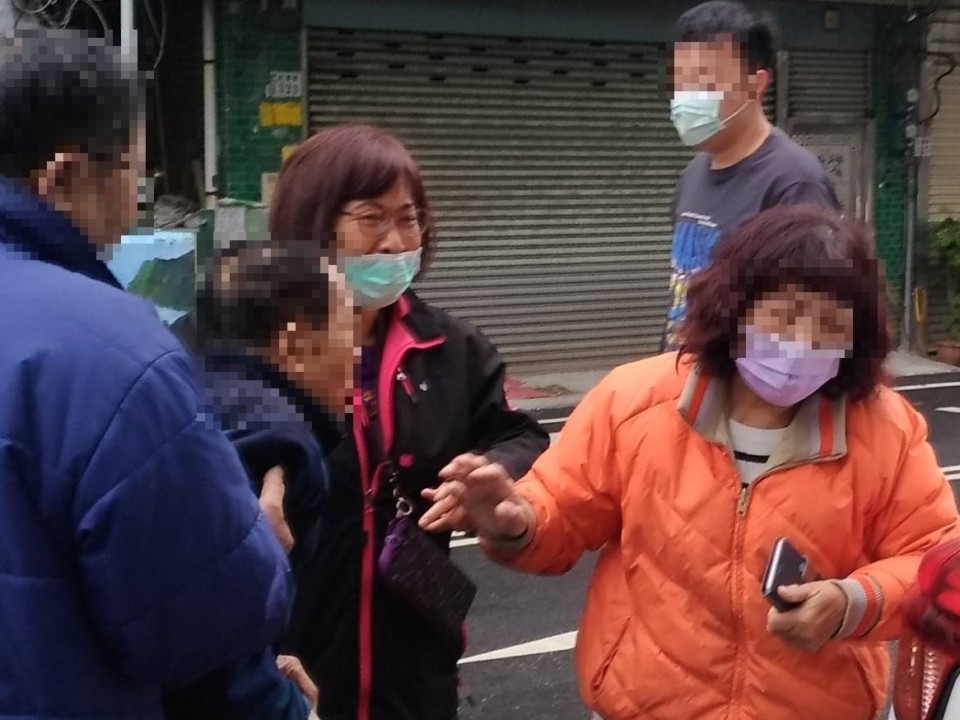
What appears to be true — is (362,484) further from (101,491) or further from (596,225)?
(596,225)

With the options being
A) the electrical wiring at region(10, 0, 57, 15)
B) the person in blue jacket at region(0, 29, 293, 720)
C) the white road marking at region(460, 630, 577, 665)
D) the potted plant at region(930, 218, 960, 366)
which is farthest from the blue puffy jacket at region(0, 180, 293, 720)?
the potted plant at region(930, 218, 960, 366)

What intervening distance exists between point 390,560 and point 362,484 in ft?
0.51

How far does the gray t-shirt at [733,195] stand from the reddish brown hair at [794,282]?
1069 mm

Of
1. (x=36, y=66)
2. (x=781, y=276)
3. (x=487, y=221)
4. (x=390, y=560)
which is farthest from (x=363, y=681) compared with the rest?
(x=487, y=221)

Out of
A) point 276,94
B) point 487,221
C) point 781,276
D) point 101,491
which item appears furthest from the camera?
point 487,221

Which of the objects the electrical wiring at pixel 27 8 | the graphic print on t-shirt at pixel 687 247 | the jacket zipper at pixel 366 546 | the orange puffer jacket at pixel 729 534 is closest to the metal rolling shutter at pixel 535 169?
the electrical wiring at pixel 27 8

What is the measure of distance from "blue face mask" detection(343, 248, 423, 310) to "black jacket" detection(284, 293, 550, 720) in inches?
2.5

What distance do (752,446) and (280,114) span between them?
862 centimetres

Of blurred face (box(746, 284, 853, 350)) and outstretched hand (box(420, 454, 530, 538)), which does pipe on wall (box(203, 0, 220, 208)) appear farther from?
blurred face (box(746, 284, 853, 350))

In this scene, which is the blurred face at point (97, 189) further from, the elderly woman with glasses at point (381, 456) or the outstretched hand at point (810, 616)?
the outstretched hand at point (810, 616)

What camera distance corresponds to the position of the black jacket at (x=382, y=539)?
2377mm

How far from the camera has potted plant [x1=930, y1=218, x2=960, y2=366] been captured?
1299 centimetres

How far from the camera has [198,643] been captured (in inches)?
59.8

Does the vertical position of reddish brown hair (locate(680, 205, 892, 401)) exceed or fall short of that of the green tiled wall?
it falls short
